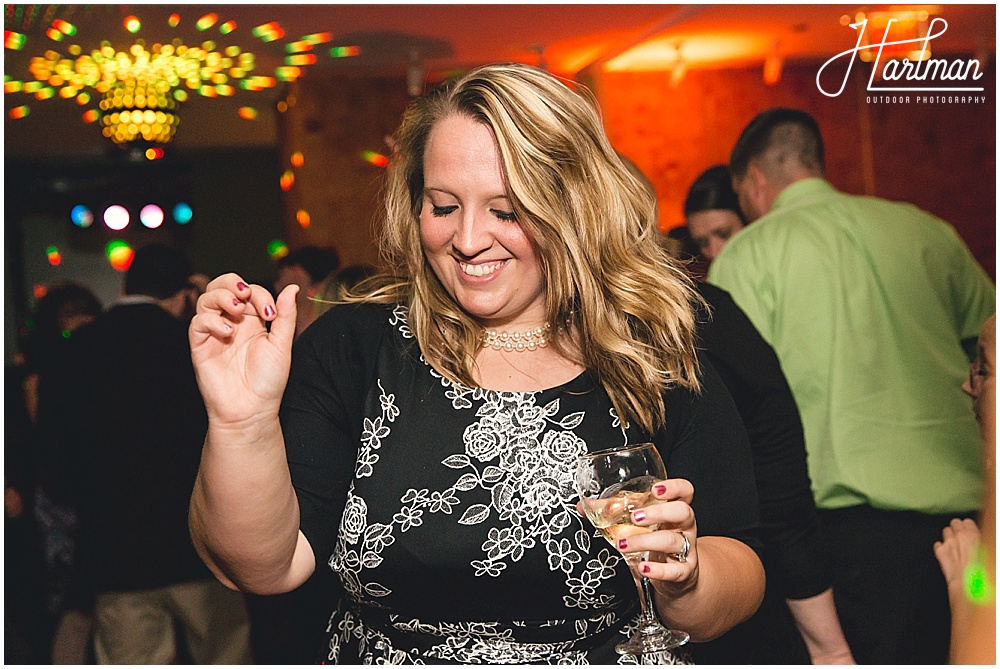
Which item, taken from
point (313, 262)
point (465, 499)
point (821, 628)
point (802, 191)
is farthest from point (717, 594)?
point (313, 262)

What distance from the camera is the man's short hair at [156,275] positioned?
3.34m

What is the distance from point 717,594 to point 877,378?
139 cm

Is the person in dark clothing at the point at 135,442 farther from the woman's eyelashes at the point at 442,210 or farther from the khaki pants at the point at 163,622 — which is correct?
the woman's eyelashes at the point at 442,210

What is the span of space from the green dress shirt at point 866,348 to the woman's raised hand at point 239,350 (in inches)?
64.0

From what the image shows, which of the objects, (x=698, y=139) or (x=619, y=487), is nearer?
(x=619, y=487)

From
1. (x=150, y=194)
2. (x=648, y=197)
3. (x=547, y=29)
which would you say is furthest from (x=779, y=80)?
(x=150, y=194)

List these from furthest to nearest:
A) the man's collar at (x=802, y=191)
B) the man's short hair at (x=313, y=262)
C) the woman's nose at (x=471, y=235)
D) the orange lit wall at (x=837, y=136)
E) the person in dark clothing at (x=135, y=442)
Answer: the orange lit wall at (x=837, y=136)
the man's short hair at (x=313, y=262)
the person in dark clothing at (x=135, y=442)
the man's collar at (x=802, y=191)
the woman's nose at (x=471, y=235)

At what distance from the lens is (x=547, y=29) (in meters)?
5.54

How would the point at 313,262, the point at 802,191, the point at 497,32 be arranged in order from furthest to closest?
the point at 497,32 < the point at 313,262 < the point at 802,191

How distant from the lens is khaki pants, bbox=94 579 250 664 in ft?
11.3

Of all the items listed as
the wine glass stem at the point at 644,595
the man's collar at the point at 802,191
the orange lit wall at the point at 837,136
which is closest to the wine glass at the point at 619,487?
the wine glass stem at the point at 644,595

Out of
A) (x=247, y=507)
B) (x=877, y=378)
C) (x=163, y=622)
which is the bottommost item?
(x=163, y=622)

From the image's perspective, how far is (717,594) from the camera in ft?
4.60

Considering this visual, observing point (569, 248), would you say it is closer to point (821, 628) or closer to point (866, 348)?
point (821, 628)
